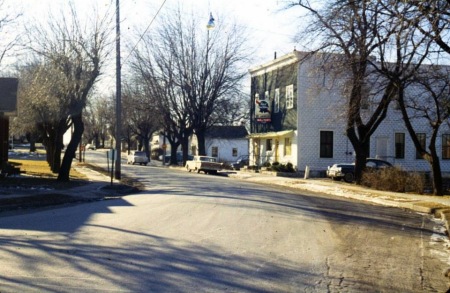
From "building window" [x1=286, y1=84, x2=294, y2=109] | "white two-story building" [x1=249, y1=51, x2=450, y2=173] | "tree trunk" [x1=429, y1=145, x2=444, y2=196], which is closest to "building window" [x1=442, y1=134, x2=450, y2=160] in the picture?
"white two-story building" [x1=249, y1=51, x2=450, y2=173]

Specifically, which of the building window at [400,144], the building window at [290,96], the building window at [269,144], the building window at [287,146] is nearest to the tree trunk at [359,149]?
the building window at [290,96]

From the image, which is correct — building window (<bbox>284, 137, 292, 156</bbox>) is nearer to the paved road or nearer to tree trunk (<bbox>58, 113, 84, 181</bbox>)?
tree trunk (<bbox>58, 113, 84, 181</bbox>)

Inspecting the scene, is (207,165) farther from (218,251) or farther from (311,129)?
(218,251)

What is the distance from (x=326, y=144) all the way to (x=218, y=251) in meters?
34.0

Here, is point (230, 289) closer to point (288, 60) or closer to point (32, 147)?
point (288, 60)

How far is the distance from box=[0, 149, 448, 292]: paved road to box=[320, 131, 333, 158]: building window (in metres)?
25.9

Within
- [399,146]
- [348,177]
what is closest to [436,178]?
[348,177]

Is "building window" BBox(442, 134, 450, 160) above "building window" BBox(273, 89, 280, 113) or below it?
below

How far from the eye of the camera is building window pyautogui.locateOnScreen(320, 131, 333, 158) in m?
43.2

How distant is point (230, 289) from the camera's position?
757 cm

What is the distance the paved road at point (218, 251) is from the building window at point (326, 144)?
2587cm

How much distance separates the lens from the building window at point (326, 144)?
4322 cm

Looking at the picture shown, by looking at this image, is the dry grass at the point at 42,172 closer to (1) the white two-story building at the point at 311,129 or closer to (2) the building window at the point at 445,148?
(1) the white two-story building at the point at 311,129

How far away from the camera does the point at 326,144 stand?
142 feet
